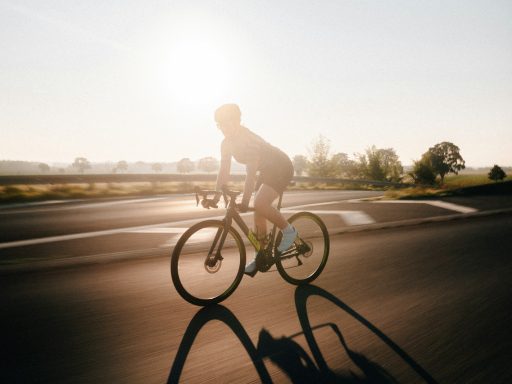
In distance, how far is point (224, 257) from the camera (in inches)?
163

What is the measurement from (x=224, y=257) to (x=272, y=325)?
99cm

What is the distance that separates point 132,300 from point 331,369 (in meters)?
2.26

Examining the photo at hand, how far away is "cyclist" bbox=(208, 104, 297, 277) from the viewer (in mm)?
4141

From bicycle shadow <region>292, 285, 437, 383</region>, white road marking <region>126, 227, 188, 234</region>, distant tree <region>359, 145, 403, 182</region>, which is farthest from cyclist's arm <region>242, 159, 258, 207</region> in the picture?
distant tree <region>359, 145, 403, 182</region>

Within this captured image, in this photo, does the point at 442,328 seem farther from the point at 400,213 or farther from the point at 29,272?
the point at 400,213

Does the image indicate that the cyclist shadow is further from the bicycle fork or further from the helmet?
the helmet

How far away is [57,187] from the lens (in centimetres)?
1923

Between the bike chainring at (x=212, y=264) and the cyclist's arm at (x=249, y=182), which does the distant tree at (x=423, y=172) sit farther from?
the bike chainring at (x=212, y=264)

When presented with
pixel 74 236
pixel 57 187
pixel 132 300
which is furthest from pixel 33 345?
pixel 57 187

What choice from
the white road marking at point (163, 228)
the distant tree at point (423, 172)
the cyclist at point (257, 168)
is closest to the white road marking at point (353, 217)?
the white road marking at point (163, 228)

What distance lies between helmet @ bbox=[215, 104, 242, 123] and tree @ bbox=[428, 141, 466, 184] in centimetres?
11456

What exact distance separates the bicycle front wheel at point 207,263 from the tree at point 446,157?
376 feet

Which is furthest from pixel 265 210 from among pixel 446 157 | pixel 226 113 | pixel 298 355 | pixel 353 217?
pixel 446 157

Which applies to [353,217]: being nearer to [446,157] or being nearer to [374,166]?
[374,166]
